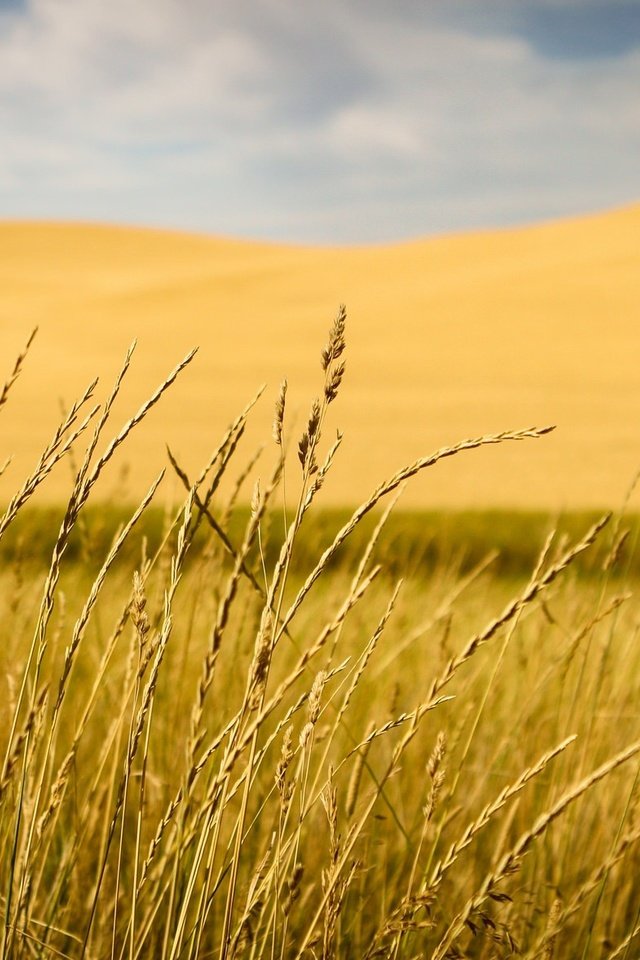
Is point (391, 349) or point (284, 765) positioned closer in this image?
point (284, 765)

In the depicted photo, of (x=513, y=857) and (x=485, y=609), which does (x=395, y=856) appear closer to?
(x=513, y=857)

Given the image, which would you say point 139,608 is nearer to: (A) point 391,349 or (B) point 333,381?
(B) point 333,381

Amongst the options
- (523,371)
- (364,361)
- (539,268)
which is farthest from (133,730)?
(539,268)

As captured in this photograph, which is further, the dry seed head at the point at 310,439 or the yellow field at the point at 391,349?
the yellow field at the point at 391,349

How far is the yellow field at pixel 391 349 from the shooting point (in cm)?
841

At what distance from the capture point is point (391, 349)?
62.4ft

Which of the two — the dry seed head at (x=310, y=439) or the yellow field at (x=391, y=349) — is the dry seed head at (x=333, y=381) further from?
the yellow field at (x=391, y=349)

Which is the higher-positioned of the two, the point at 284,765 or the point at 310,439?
the point at 310,439

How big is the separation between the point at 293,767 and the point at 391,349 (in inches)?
687

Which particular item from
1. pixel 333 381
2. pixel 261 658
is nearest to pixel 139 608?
pixel 261 658

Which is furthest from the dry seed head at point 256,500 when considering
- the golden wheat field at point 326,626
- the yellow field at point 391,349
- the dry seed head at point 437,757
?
the yellow field at point 391,349

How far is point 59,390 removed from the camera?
15000mm

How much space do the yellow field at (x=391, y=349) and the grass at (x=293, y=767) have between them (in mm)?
627

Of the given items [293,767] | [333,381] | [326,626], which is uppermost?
[333,381]
